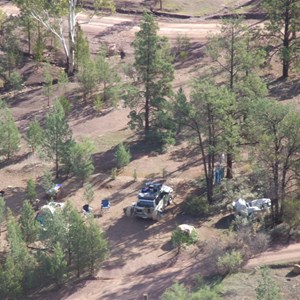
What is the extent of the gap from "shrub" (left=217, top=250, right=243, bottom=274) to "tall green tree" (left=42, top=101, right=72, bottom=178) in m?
17.7

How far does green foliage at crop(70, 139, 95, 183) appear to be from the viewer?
4806cm

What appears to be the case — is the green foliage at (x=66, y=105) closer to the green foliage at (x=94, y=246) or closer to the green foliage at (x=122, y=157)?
the green foliage at (x=122, y=157)

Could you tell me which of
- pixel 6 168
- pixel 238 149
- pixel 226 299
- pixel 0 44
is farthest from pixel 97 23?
pixel 226 299

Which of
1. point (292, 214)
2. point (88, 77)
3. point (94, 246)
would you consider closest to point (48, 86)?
point (88, 77)

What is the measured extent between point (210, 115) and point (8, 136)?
18388 millimetres

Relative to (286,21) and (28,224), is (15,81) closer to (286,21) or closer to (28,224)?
(286,21)

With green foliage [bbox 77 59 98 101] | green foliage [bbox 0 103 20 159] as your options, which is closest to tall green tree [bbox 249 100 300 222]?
green foliage [bbox 0 103 20 159]

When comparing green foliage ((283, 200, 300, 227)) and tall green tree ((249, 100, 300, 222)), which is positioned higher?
tall green tree ((249, 100, 300, 222))

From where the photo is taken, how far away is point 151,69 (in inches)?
2055

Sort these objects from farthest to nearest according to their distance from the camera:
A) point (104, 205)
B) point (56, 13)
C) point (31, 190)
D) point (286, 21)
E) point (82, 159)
Result: point (56, 13) < point (286, 21) < point (82, 159) < point (31, 190) < point (104, 205)

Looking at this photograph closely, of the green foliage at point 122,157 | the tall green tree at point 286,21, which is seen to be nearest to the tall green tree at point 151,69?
the green foliage at point 122,157

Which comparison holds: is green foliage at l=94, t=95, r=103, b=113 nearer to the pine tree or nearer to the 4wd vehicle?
the 4wd vehicle

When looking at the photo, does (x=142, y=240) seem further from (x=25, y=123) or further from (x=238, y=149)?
(x=25, y=123)

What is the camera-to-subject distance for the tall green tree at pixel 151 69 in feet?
169
